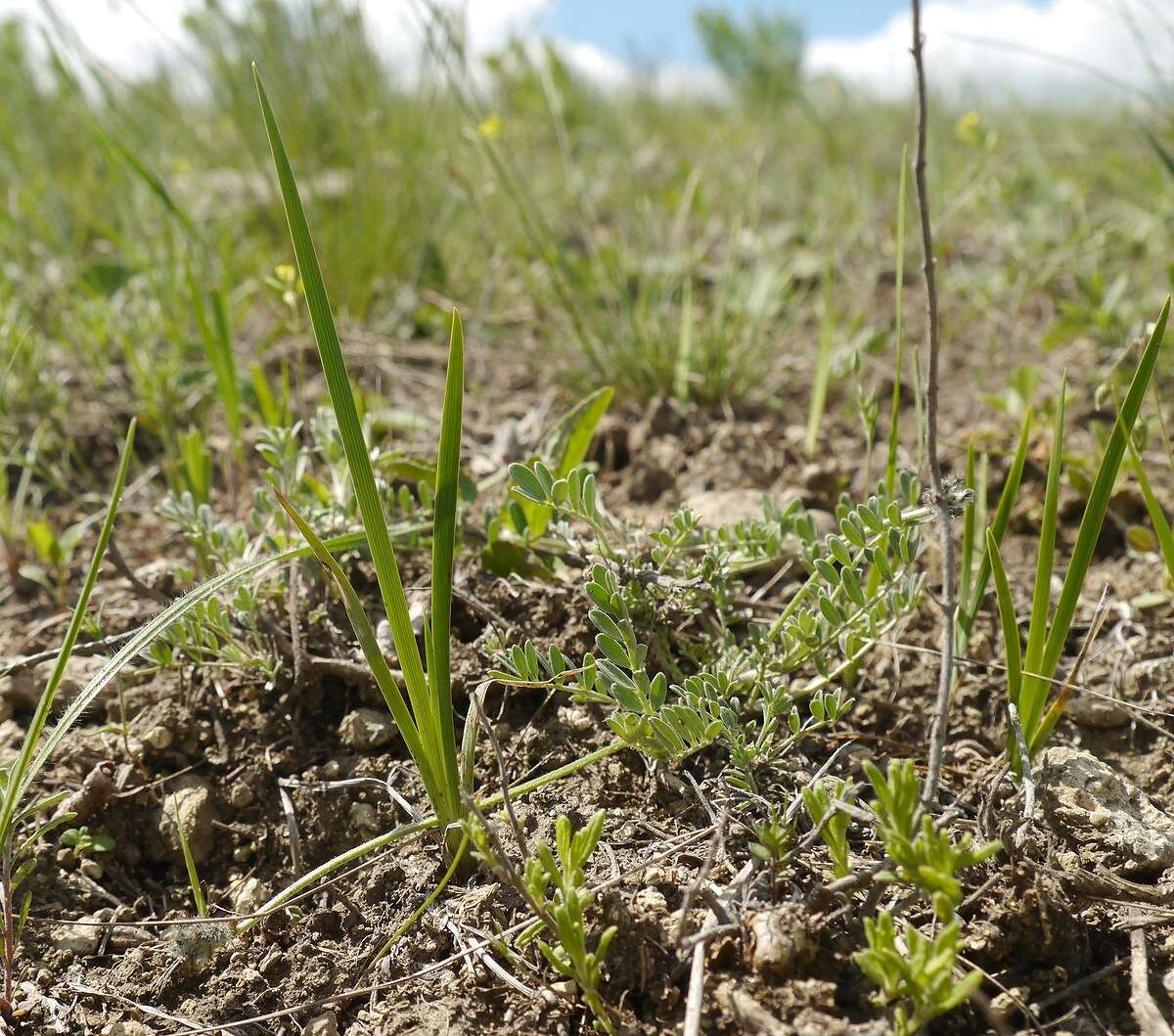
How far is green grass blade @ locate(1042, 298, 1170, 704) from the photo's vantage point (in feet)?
3.58

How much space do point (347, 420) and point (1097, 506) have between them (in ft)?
2.73

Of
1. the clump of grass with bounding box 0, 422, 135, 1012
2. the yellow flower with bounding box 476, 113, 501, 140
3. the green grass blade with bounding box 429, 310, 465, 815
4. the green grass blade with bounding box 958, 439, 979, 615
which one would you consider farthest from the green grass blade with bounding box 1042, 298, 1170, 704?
the yellow flower with bounding box 476, 113, 501, 140

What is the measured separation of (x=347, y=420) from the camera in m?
1.02

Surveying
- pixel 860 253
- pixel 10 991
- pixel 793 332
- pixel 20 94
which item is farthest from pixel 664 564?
pixel 20 94

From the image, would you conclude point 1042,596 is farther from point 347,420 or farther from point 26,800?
point 26,800

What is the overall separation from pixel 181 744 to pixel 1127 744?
132cm

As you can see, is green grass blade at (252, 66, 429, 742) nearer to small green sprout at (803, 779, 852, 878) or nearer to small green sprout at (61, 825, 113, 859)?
small green sprout at (803, 779, 852, 878)

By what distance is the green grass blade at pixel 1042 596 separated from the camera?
1117 mm

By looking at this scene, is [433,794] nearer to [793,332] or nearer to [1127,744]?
[1127,744]

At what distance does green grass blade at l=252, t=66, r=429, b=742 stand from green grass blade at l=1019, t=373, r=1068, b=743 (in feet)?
2.29

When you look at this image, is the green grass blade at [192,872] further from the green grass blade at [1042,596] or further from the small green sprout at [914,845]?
the green grass blade at [1042,596]

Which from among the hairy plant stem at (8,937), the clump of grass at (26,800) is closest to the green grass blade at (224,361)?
the clump of grass at (26,800)

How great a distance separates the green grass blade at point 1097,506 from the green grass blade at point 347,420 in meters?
0.72

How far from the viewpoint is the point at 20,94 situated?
140 inches
